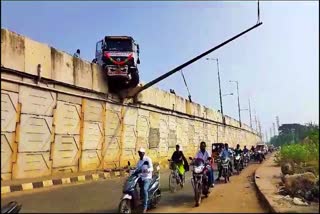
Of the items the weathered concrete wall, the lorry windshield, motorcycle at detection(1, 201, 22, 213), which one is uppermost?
the lorry windshield

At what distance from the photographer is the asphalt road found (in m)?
8.34

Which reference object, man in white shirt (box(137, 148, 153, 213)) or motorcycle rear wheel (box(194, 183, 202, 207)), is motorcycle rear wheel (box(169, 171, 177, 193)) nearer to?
motorcycle rear wheel (box(194, 183, 202, 207))

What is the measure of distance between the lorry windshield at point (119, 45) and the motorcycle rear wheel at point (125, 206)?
41.1 feet

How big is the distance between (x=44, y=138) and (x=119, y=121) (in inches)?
241

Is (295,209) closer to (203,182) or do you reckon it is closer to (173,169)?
(203,182)

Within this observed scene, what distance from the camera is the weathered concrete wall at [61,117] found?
39.5 feet

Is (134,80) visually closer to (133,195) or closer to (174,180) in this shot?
(174,180)

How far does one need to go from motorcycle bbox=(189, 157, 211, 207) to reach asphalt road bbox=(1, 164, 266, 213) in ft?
0.77

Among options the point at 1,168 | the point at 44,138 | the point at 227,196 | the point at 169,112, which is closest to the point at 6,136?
the point at 1,168

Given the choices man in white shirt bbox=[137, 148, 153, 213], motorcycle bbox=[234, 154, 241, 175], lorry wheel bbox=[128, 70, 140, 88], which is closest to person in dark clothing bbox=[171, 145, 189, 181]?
man in white shirt bbox=[137, 148, 153, 213]

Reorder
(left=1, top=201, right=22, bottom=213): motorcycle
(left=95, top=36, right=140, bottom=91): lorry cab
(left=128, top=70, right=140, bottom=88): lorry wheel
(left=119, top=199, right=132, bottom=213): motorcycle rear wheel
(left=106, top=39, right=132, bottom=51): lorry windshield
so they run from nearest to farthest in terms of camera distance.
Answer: (left=1, top=201, right=22, bottom=213): motorcycle
(left=119, top=199, right=132, bottom=213): motorcycle rear wheel
(left=95, top=36, right=140, bottom=91): lorry cab
(left=128, top=70, right=140, bottom=88): lorry wheel
(left=106, top=39, right=132, bottom=51): lorry windshield

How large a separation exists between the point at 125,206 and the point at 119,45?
13.0m

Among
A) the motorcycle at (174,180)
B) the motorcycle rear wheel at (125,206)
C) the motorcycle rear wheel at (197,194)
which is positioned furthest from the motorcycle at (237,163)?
the motorcycle rear wheel at (125,206)

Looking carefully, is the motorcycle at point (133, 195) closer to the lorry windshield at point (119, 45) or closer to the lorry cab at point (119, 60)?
the lorry cab at point (119, 60)
